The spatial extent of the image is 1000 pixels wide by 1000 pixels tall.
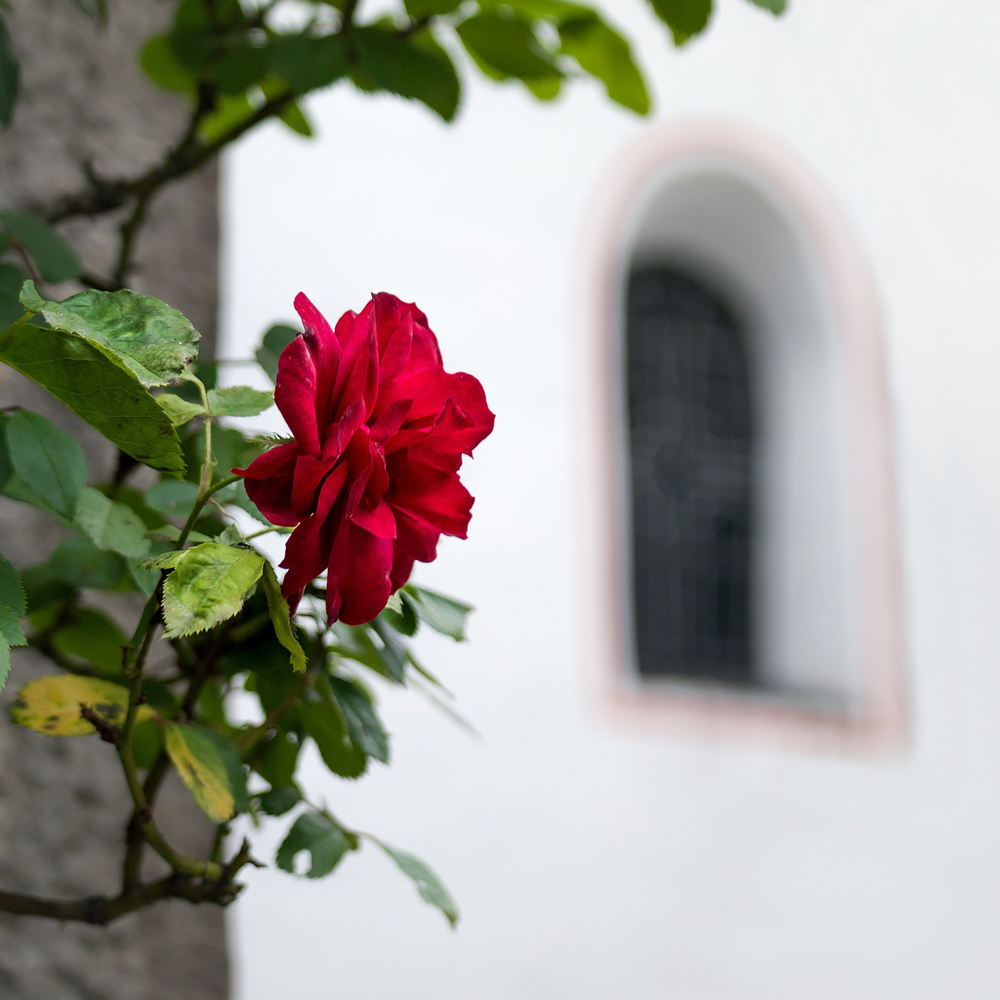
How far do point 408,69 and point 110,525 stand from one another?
0.90 feet

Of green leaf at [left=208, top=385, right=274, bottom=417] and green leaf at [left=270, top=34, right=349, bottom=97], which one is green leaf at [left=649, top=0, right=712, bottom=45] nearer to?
green leaf at [left=270, top=34, right=349, bottom=97]

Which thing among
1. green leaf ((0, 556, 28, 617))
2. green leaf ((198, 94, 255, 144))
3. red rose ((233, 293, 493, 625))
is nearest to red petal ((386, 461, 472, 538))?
red rose ((233, 293, 493, 625))

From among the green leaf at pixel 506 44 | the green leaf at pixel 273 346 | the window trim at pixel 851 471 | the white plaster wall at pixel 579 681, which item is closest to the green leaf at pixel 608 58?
the green leaf at pixel 506 44

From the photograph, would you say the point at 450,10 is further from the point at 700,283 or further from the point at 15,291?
the point at 700,283

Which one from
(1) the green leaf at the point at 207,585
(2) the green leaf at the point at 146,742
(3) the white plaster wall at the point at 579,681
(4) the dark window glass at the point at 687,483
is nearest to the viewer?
(1) the green leaf at the point at 207,585

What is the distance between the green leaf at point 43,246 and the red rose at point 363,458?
0.27 metres

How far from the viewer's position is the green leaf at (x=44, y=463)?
395 mm

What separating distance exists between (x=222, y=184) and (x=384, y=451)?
591 millimetres

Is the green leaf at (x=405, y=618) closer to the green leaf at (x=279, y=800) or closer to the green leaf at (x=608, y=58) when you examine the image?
the green leaf at (x=279, y=800)

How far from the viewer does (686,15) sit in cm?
53

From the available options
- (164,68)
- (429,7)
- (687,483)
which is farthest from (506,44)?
(687,483)

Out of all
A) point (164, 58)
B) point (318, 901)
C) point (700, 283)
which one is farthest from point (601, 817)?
point (164, 58)

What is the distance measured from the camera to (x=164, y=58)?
0.67 metres

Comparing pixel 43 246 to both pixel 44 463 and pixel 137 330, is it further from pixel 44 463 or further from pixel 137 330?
pixel 137 330
